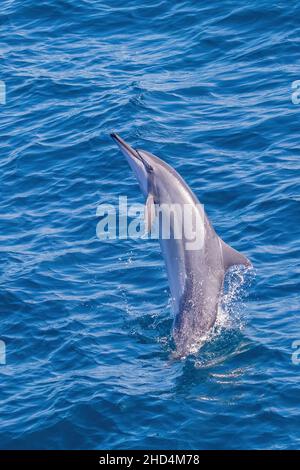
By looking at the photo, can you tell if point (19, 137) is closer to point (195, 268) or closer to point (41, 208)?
point (41, 208)

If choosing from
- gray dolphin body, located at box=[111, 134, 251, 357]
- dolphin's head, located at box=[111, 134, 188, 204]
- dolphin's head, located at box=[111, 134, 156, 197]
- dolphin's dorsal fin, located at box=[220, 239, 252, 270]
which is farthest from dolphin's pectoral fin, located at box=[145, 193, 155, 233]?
dolphin's dorsal fin, located at box=[220, 239, 252, 270]

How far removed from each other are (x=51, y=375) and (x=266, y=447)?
14.4ft

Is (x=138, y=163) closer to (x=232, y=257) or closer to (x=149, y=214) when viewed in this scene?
(x=149, y=214)

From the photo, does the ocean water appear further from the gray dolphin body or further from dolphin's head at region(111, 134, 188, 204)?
dolphin's head at region(111, 134, 188, 204)

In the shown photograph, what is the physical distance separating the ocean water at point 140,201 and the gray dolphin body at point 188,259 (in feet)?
1.89

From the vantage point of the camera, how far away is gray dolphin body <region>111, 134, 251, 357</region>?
64.1 feet

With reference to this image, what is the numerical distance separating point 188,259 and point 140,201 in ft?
19.9

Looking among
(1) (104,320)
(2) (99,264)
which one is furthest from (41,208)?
(1) (104,320)

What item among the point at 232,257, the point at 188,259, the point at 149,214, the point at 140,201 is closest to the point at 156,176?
the point at 149,214

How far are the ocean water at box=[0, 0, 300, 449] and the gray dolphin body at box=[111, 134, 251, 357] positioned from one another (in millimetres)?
576

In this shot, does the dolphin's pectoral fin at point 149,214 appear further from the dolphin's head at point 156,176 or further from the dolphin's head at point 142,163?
the dolphin's head at point 142,163

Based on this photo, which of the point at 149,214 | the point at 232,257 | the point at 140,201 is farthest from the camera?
the point at 140,201

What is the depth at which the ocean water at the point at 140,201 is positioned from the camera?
1847 cm

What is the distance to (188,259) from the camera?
19594 millimetres
